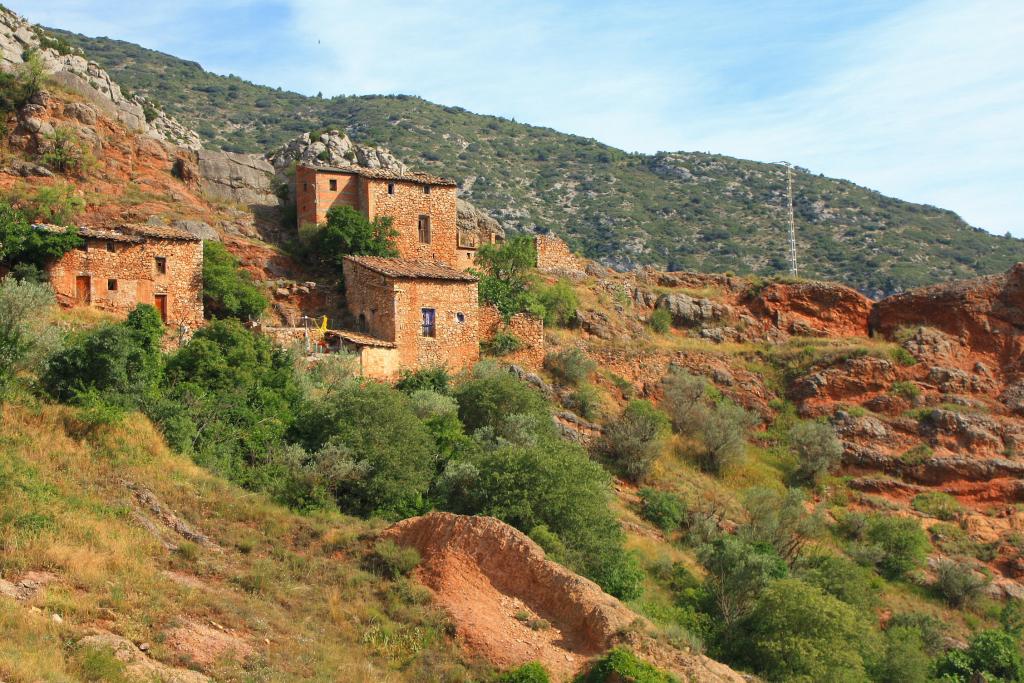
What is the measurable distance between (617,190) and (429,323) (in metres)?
51.4

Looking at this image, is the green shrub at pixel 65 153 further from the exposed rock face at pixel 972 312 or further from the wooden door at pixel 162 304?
the exposed rock face at pixel 972 312

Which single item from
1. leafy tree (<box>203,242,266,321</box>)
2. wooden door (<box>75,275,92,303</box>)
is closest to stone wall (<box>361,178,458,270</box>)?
leafy tree (<box>203,242,266,321</box>)

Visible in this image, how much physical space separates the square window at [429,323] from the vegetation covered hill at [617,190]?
1402 inches

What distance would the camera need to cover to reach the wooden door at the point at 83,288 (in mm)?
28395

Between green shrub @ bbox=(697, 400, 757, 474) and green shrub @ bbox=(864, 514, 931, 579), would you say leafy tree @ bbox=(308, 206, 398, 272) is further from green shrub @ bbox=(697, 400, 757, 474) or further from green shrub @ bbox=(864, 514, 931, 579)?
green shrub @ bbox=(864, 514, 931, 579)

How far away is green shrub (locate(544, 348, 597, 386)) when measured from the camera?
3394cm

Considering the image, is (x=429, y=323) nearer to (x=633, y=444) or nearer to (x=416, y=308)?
(x=416, y=308)

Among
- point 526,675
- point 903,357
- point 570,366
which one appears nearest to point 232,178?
point 570,366

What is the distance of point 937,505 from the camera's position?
3491 cm

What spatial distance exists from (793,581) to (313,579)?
11.5 meters

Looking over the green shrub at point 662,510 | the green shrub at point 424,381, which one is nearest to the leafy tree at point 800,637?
the green shrub at point 662,510

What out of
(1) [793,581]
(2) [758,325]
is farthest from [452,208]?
(1) [793,581]

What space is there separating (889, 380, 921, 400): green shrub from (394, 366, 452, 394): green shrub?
58.7 ft

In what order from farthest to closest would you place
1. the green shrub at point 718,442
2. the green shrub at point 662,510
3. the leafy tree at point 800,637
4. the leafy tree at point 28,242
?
1. the green shrub at point 718,442
2. the green shrub at point 662,510
3. the leafy tree at point 28,242
4. the leafy tree at point 800,637
